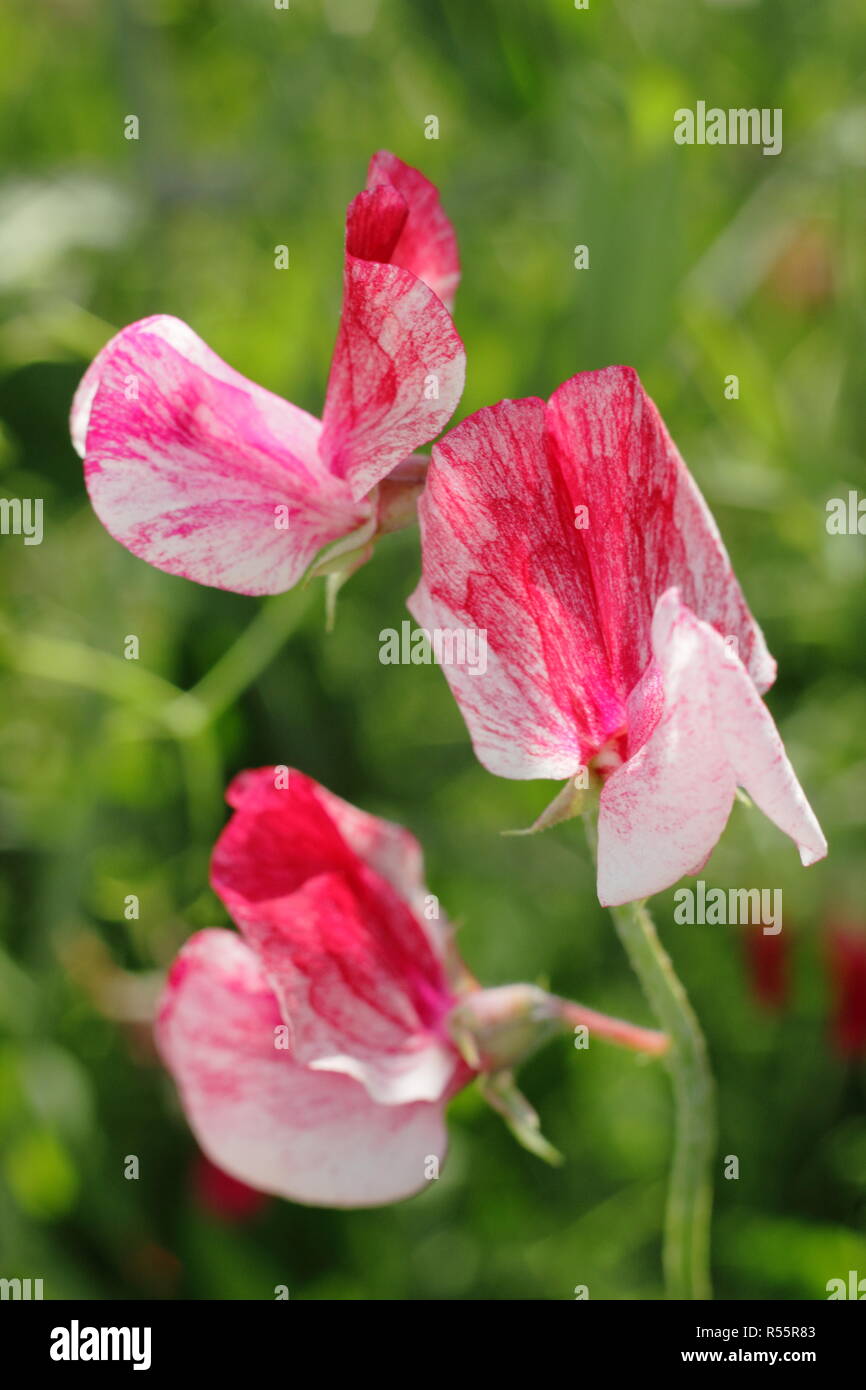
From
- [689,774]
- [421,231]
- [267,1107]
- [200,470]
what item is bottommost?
[267,1107]

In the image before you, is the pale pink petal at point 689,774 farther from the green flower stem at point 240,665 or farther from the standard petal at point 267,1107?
the green flower stem at point 240,665

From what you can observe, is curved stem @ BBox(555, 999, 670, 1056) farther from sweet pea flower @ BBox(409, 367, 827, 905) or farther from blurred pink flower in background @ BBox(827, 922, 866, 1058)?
blurred pink flower in background @ BBox(827, 922, 866, 1058)

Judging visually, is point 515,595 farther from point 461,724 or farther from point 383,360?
point 461,724

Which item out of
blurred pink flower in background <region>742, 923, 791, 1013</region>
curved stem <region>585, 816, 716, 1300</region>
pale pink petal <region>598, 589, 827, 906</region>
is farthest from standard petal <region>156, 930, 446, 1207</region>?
A: blurred pink flower in background <region>742, 923, 791, 1013</region>

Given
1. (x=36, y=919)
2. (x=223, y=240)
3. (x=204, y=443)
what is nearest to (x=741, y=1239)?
(x=36, y=919)

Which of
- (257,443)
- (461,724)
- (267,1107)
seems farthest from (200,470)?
(461,724)

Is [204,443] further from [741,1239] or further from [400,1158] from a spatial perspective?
[741,1239]

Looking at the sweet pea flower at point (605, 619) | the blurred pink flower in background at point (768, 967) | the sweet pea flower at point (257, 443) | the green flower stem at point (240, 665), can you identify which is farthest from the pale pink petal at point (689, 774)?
the blurred pink flower in background at point (768, 967)
